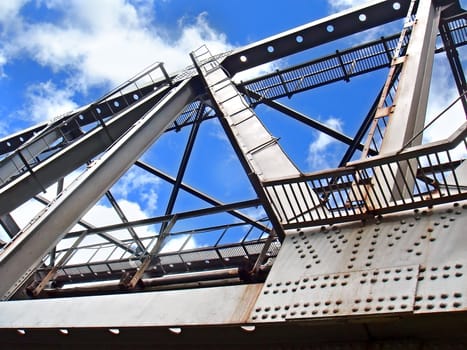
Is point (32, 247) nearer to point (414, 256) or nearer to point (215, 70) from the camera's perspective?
point (414, 256)

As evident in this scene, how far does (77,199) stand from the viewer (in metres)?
6.62

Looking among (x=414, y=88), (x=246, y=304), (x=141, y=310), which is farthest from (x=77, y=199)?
(x=414, y=88)

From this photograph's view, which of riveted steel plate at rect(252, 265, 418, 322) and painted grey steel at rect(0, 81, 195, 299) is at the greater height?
painted grey steel at rect(0, 81, 195, 299)

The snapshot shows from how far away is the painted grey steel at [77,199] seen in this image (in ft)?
18.0

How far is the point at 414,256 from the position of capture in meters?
3.66

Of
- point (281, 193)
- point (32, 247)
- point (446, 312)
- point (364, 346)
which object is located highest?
point (32, 247)

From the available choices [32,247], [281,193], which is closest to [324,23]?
[281,193]

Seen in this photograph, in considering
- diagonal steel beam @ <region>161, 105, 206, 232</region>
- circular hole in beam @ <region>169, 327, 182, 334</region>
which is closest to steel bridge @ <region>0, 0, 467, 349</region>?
circular hole in beam @ <region>169, 327, 182, 334</region>

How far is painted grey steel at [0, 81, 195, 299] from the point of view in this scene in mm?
5473

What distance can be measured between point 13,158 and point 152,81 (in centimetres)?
447

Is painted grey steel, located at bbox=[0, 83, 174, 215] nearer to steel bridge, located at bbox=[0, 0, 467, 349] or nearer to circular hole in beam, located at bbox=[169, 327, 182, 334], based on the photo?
steel bridge, located at bbox=[0, 0, 467, 349]

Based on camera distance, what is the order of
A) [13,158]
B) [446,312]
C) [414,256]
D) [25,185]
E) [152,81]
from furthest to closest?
[152,81] → [13,158] → [25,185] → [414,256] → [446,312]

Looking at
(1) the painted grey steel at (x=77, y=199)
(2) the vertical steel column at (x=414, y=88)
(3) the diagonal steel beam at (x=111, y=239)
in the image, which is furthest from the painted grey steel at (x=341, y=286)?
(3) the diagonal steel beam at (x=111, y=239)

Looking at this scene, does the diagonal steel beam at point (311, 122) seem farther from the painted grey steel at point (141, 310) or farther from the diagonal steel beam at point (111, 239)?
the painted grey steel at point (141, 310)
